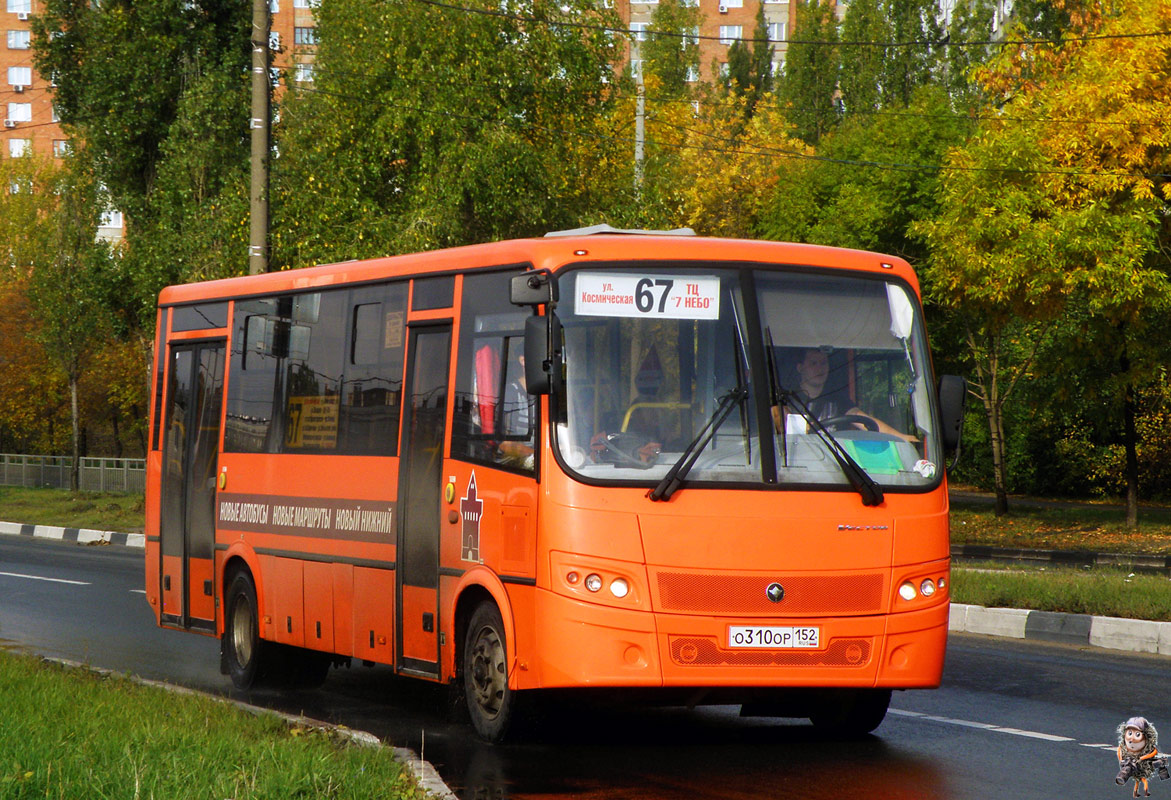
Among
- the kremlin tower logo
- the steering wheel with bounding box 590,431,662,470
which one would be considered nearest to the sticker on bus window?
the steering wheel with bounding box 590,431,662,470

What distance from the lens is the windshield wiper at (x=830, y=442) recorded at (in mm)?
8719

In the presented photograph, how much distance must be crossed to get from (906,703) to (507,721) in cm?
328

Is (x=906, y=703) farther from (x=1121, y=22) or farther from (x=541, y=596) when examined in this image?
(x=1121, y=22)

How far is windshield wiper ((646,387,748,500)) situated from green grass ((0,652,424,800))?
1.94 meters

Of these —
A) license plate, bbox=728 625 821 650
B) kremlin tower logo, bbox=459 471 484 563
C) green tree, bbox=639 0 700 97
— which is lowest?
license plate, bbox=728 625 821 650

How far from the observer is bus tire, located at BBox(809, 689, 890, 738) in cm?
939

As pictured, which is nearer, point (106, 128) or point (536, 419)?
point (536, 419)

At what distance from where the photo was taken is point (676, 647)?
8.34 meters

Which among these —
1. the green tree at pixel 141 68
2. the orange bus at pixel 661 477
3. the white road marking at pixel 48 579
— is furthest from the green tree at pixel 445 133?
the orange bus at pixel 661 477

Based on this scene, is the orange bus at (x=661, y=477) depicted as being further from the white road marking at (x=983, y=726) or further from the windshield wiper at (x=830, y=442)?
the white road marking at (x=983, y=726)

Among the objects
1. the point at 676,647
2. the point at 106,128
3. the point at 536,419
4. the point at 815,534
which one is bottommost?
the point at 676,647

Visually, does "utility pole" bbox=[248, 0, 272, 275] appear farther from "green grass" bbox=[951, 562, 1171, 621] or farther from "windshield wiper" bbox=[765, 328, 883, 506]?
"windshield wiper" bbox=[765, 328, 883, 506]

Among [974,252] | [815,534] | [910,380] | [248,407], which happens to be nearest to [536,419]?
[815,534]

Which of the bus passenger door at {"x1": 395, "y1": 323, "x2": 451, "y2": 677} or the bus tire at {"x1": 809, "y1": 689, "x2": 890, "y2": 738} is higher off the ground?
the bus passenger door at {"x1": 395, "y1": 323, "x2": 451, "y2": 677}
